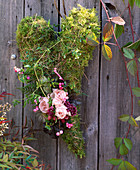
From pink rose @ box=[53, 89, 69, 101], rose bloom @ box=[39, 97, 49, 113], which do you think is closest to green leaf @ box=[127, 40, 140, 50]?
pink rose @ box=[53, 89, 69, 101]

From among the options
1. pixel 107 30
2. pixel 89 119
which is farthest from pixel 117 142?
pixel 107 30

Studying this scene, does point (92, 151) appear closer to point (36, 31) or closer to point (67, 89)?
point (67, 89)

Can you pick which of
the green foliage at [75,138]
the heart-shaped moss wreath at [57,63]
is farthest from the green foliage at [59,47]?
the green foliage at [75,138]

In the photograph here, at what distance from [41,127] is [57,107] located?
309mm

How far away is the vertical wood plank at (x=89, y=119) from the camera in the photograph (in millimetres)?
1166

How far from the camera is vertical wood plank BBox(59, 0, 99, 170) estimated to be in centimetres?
117

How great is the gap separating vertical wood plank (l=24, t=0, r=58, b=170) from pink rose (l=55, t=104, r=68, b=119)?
0.95 ft

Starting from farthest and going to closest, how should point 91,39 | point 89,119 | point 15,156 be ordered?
point 89,119, point 91,39, point 15,156

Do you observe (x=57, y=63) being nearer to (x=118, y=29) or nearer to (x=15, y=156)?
(x=118, y=29)

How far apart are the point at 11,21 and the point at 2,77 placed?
380mm

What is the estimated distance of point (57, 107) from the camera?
3.11ft

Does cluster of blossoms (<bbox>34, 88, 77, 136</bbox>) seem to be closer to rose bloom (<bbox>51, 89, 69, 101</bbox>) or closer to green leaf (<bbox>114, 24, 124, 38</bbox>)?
rose bloom (<bbox>51, 89, 69, 101</bbox>)

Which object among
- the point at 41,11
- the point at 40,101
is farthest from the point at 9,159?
the point at 41,11

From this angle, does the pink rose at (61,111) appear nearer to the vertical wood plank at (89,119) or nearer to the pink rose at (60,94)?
the pink rose at (60,94)
